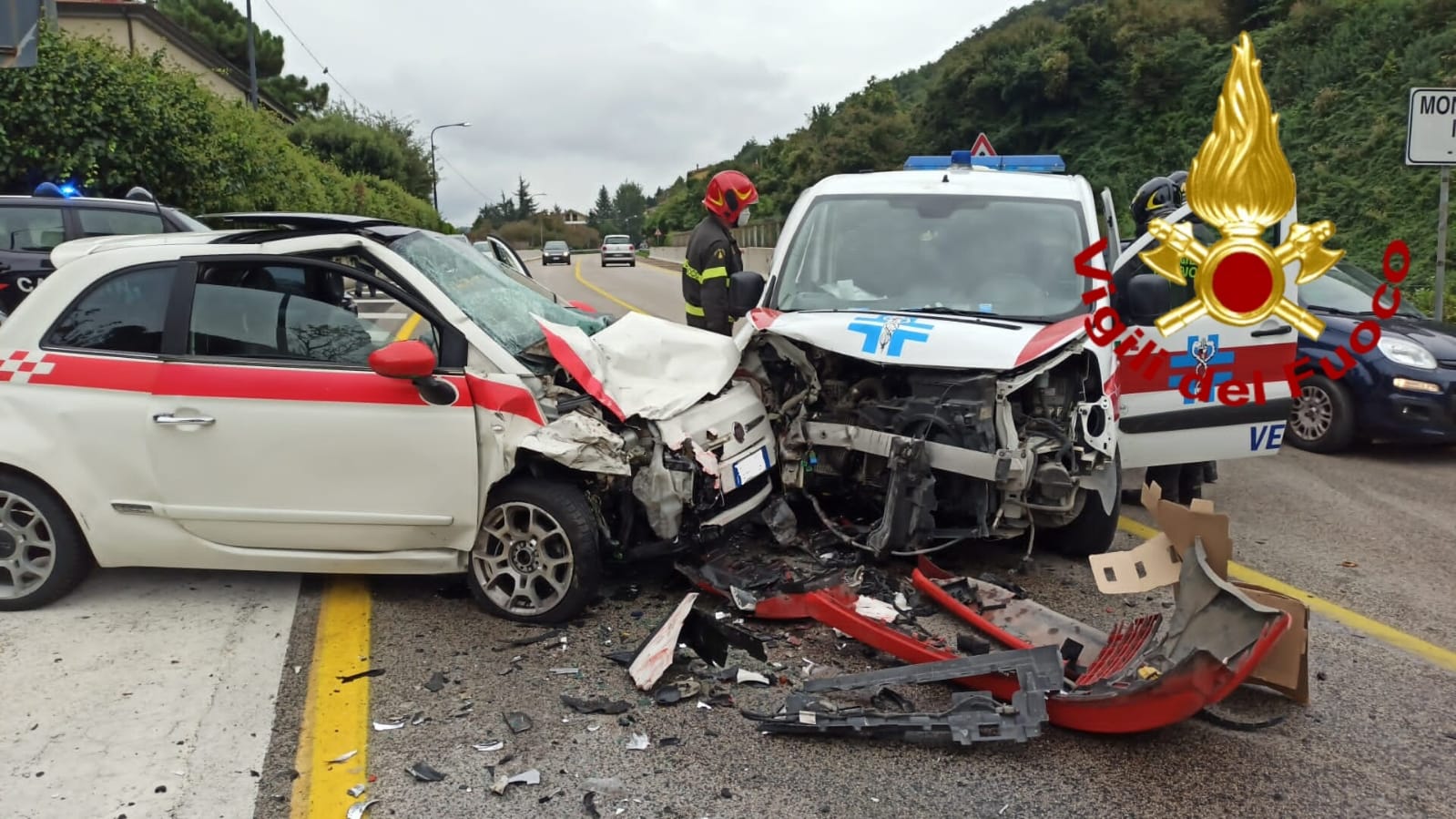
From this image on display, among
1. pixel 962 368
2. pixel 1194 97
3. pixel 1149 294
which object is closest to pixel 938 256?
pixel 1149 294

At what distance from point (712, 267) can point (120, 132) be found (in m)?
10.1

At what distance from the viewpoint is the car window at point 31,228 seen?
951 centimetres

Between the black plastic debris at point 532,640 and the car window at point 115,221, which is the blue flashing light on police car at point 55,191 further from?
the black plastic debris at point 532,640

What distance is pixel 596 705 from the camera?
11.6ft

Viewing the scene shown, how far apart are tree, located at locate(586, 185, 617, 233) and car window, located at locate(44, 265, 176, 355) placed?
5447 inches

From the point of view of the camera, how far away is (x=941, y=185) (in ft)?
18.7

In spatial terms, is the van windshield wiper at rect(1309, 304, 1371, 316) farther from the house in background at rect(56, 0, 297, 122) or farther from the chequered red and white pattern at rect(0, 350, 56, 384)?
the house in background at rect(56, 0, 297, 122)

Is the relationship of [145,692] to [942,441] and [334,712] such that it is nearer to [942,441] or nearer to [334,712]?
[334,712]

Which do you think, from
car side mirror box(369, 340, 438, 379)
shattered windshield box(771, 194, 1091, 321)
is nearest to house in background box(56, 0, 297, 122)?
shattered windshield box(771, 194, 1091, 321)

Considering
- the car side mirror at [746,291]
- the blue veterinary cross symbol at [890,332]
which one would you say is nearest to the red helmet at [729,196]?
the car side mirror at [746,291]

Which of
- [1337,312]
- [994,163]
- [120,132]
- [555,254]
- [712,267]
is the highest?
[120,132]

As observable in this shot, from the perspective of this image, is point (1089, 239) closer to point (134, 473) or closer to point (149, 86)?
point (134, 473)

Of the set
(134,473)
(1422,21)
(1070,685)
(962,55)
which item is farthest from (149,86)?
(962,55)

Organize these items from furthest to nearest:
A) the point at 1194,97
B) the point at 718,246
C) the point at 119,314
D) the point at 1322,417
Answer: the point at 1194,97, the point at 1322,417, the point at 718,246, the point at 119,314
